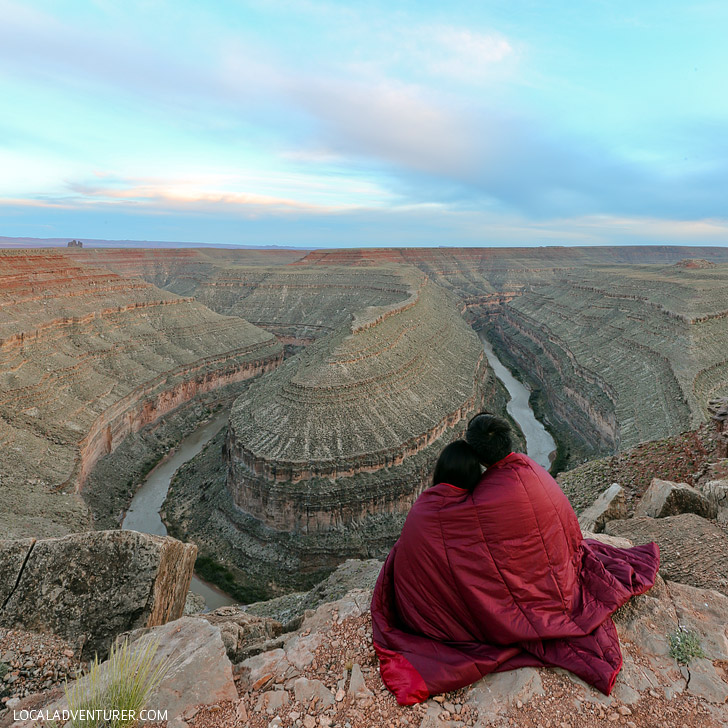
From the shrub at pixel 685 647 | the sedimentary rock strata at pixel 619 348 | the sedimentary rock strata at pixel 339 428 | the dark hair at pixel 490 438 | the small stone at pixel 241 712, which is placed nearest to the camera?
the small stone at pixel 241 712

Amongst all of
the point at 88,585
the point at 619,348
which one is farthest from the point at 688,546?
the point at 619,348

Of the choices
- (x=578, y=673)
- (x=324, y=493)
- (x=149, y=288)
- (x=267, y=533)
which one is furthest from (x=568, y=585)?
(x=149, y=288)

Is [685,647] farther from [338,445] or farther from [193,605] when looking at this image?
[338,445]

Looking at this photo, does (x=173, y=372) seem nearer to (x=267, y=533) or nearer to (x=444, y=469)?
(x=267, y=533)

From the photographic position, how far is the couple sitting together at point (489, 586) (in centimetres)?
584

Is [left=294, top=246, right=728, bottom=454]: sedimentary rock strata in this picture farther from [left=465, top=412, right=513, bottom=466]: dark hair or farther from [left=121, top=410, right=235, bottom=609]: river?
[left=465, top=412, right=513, bottom=466]: dark hair

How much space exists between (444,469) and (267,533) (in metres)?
25.0

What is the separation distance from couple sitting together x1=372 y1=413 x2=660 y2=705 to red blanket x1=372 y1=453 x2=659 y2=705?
13mm

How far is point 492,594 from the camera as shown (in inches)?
239

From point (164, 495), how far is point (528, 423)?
128ft

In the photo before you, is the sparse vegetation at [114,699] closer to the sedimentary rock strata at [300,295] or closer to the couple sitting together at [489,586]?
the couple sitting together at [489,586]

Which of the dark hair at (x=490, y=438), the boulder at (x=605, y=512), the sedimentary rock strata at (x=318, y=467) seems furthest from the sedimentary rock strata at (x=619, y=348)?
the dark hair at (x=490, y=438)

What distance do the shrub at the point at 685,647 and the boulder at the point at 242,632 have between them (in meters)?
6.15

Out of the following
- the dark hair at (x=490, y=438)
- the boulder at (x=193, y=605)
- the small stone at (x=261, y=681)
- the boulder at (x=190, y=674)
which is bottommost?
the boulder at (x=193, y=605)
